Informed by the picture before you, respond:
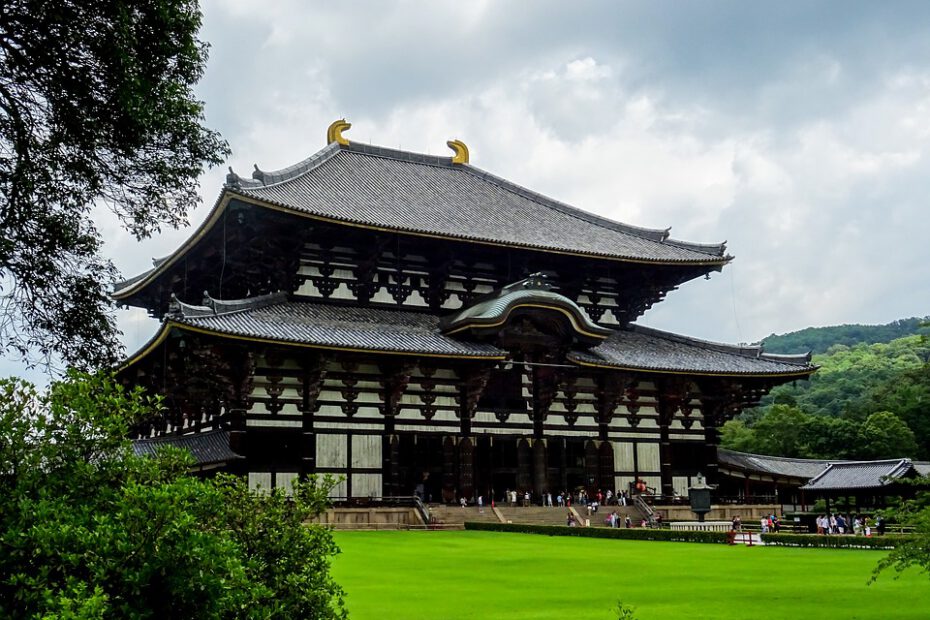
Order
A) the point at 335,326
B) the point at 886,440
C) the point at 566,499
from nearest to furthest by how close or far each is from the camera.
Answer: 1. the point at 335,326
2. the point at 566,499
3. the point at 886,440

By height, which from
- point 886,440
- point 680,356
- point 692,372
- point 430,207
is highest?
point 430,207

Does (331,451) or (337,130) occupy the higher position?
(337,130)

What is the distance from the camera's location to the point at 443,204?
47188 millimetres

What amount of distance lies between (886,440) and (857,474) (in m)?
36.9

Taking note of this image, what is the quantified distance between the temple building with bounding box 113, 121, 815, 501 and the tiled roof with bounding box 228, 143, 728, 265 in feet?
0.56

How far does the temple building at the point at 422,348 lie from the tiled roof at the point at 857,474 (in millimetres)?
5592

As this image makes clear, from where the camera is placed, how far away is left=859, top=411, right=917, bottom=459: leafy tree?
2867 inches

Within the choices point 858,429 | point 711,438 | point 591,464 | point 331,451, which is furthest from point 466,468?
point 858,429

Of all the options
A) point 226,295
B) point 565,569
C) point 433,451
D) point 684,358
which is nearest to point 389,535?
point 433,451

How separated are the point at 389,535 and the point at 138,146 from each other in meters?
20.6

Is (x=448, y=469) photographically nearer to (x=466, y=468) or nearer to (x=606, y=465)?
(x=466, y=468)

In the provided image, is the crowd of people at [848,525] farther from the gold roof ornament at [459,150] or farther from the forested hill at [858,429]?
the gold roof ornament at [459,150]

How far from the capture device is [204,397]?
3769cm

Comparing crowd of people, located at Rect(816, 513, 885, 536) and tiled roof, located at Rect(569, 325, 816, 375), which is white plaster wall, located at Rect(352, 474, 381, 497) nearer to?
tiled roof, located at Rect(569, 325, 816, 375)
